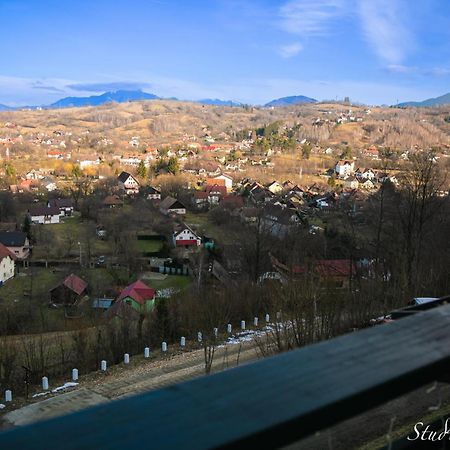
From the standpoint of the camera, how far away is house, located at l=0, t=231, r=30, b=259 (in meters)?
28.8

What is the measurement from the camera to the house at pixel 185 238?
3127 centimetres

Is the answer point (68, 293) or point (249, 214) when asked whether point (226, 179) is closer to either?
point (249, 214)

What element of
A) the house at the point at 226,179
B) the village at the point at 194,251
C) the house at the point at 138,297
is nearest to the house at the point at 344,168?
the village at the point at 194,251

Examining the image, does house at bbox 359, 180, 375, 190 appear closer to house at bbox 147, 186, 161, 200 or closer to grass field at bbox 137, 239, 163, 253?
house at bbox 147, 186, 161, 200

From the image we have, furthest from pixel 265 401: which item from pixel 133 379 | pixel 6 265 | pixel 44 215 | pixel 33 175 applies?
pixel 33 175

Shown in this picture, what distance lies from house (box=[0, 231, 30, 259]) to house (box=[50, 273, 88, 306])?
8295mm

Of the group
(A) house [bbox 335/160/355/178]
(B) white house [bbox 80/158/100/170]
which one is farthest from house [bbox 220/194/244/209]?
(B) white house [bbox 80/158/100/170]

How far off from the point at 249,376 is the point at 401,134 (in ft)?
320

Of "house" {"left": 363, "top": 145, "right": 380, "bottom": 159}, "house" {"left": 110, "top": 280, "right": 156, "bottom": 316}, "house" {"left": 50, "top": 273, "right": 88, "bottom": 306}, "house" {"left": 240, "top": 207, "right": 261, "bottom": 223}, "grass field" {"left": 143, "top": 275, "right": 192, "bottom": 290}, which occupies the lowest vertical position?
"grass field" {"left": 143, "top": 275, "right": 192, "bottom": 290}

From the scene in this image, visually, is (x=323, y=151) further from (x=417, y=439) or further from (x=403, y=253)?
(x=417, y=439)

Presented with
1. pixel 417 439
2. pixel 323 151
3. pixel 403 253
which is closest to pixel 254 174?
pixel 323 151

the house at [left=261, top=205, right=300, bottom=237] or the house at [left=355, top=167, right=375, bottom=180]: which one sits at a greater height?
the house at [left=355, top=167, right=375, bottom=180]

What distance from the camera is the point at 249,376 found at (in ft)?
2.02

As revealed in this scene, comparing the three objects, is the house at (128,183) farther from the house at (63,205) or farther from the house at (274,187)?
the house at (274,187)
